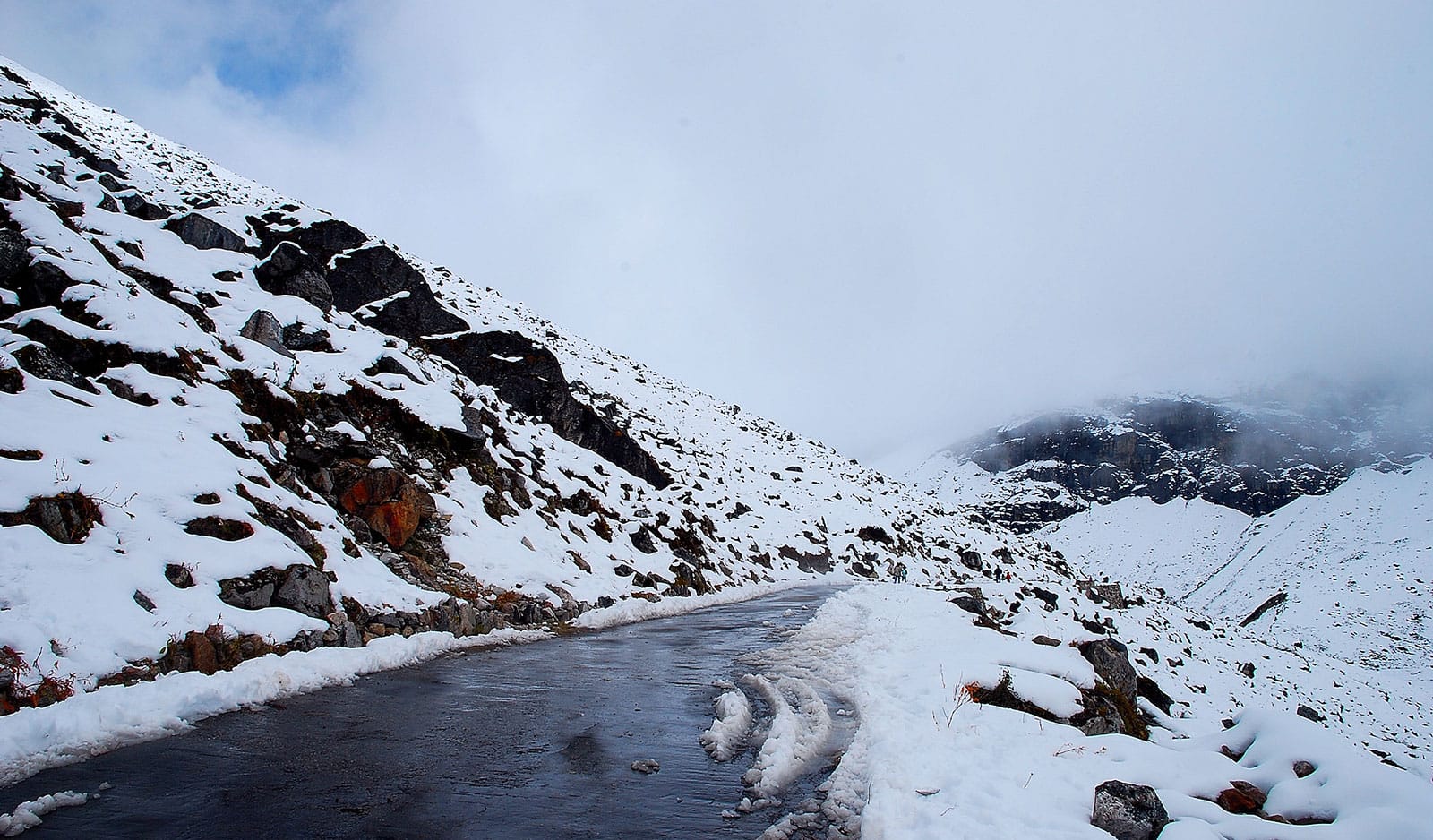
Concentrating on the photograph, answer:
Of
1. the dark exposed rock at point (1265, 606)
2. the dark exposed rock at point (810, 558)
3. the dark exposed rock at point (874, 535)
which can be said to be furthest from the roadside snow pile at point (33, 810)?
the dark exposed rock at point (1265, 606)

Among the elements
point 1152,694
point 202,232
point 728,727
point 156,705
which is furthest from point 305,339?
point 1152,694

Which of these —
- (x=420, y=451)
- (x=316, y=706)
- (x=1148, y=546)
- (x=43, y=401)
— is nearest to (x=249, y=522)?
(x=43, y=401)

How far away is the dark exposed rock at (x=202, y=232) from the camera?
978 inches

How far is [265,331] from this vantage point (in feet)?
61.7

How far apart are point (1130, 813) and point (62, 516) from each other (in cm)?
1407

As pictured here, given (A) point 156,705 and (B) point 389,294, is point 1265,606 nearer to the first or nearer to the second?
(B) point 389,294

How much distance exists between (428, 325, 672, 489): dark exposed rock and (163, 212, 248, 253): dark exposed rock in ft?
31.7

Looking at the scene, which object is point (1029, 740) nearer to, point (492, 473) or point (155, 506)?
point (155, 506)

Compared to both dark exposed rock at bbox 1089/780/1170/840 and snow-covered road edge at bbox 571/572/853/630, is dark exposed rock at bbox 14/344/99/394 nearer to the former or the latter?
snow-covered road edge at bbox 571/572/853/630

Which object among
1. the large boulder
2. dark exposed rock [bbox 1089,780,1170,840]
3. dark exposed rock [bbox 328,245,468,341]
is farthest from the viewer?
dark exposed rock [bbox 328,245,468,341]

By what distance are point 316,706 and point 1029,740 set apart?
9.33 m

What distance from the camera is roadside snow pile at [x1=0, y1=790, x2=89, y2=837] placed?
15.0 feet

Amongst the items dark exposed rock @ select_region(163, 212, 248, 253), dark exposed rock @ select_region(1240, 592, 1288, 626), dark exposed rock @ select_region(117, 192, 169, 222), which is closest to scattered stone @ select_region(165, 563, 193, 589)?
dark exposed rock @ select_region(163, 212, 248, 253)

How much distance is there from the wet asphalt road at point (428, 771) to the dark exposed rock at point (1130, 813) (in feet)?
8.99
